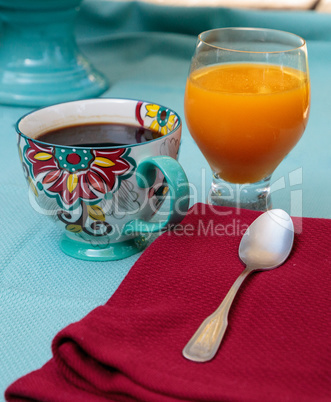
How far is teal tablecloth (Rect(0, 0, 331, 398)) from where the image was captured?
46cm

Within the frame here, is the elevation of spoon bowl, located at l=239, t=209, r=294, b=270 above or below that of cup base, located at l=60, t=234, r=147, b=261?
above

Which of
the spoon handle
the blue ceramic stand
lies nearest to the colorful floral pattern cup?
the spoon handle

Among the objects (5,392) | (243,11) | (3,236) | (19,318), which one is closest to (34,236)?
(3,236)

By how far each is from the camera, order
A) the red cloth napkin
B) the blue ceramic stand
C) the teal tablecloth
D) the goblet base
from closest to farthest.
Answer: the red cloth napkin
the teal tablecloth
the goblet base
the blue ceramic stand

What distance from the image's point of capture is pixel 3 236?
586 millimetres

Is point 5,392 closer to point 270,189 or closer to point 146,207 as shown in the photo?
point 146,207

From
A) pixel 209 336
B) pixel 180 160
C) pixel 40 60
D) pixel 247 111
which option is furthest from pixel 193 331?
pixel 40 60

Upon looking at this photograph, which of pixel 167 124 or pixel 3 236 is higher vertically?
pixel 167 124

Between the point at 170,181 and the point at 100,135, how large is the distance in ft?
0.46

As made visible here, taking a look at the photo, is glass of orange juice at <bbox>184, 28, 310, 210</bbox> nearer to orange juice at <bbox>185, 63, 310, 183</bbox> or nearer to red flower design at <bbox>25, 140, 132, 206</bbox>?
orange juice at <bbox>185, 63, 310, 183</bbox>

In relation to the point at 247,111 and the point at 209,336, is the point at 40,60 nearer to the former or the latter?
the point at 247,111

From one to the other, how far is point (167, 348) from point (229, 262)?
0.40 feet

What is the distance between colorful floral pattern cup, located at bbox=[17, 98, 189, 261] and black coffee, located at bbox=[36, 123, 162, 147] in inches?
0.6

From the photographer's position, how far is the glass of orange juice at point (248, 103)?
0.55 m
